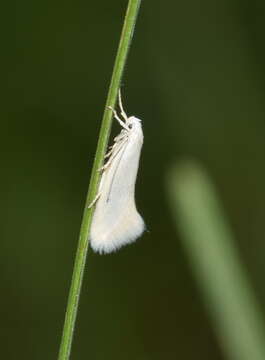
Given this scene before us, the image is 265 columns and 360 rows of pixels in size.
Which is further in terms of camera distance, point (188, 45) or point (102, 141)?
point (188, 45)

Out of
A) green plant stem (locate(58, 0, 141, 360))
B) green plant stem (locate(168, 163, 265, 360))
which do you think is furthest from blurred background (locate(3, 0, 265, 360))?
green plant stem (locate(58, 0, 141, 360))

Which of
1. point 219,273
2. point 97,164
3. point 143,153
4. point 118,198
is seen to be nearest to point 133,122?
point 118,198

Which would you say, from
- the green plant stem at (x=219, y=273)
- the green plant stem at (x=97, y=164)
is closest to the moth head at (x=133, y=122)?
the green plant stem at (x=219, y=273)

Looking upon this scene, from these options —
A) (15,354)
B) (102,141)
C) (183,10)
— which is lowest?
(15,354)

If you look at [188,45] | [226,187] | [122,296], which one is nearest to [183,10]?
[188,45]

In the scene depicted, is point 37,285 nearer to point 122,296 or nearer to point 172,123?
point 122,296

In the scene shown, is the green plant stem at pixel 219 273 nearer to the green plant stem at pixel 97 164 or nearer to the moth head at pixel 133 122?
the moth head at pixel 133 122

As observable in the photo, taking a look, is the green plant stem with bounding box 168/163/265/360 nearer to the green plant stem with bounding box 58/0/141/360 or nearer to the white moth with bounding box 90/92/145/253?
the white moth with bounding box 90/92/145/253
